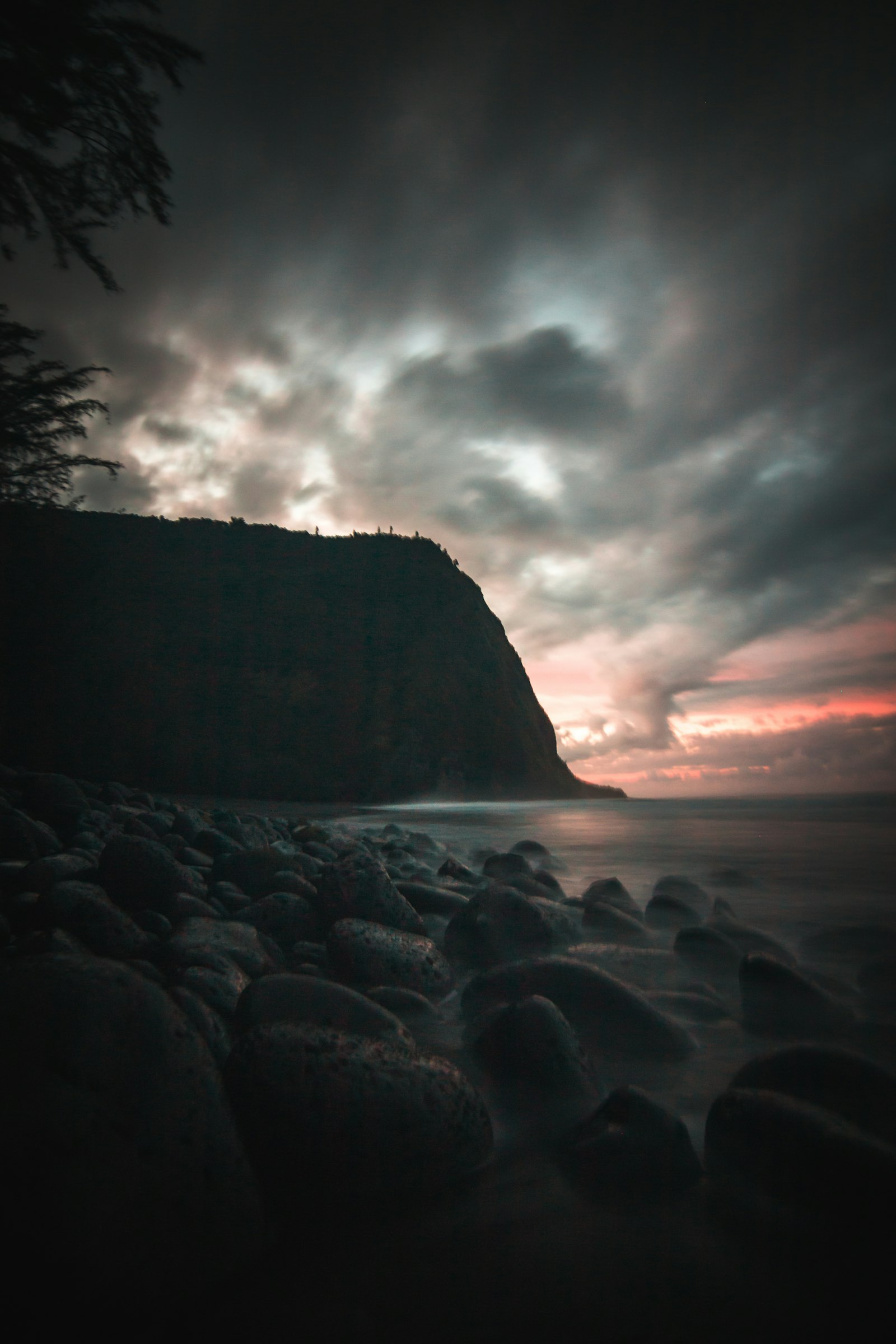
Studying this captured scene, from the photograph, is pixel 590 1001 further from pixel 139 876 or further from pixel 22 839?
pixel 22 839

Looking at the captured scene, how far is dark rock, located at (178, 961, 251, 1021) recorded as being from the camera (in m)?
1.94

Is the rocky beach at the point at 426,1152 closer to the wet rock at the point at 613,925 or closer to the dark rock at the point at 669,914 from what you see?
the wet rock at the point at 613,925

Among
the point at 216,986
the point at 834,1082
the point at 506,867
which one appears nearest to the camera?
the point at 834,1082

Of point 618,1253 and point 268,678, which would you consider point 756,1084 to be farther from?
point 268,678

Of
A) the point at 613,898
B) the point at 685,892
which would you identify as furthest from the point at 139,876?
the point at 685,892

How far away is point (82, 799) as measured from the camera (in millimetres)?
5246

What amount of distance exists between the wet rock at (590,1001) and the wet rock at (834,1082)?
0.51 m

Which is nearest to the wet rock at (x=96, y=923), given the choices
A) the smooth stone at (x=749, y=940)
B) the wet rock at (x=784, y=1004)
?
the wet rock at (x=784, y=1004)

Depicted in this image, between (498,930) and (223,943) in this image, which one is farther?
(498,930)

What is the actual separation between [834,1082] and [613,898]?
9.94 feet

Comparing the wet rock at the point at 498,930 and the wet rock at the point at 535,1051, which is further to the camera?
the wet rock at the point at 498,930

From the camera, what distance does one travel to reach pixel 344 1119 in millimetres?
1284

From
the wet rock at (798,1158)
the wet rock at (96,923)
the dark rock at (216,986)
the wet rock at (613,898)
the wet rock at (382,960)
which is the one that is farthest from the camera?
the wet rock at (613,898)

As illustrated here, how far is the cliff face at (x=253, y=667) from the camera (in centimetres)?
2739
